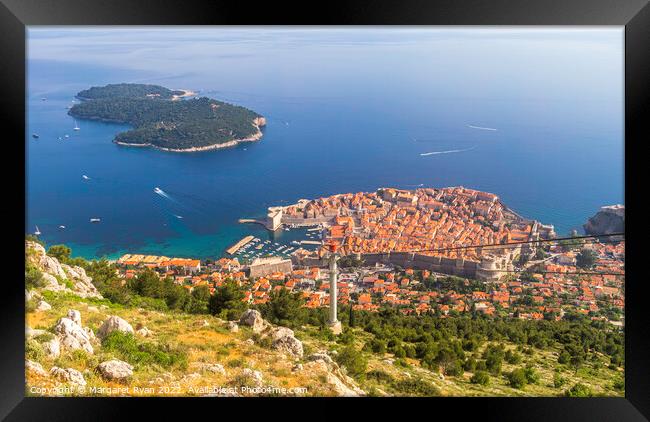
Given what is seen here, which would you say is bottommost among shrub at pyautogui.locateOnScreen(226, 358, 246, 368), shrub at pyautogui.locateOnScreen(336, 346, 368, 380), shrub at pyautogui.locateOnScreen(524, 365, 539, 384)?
shrub at pyautogui.locateOnScreen(524, 365, 539, 384)

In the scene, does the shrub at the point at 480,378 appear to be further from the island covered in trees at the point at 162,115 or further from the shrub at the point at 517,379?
the island covered in trees at the point at 162,115

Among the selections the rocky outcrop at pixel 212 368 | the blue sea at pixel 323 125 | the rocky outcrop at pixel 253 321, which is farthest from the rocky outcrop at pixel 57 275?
the blue sea at pixel 323 125

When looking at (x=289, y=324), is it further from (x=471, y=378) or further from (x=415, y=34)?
(x=415, y=34)

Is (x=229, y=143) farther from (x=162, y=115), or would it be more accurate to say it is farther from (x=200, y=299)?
(x=200, y=299)

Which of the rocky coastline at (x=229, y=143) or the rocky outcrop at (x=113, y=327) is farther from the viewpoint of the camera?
the rocky coastline at (x=229, y=143)

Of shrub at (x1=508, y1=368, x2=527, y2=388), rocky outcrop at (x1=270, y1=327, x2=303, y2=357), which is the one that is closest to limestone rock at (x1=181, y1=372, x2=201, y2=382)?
rocky outcrop at (x1=270, y1=327, x2=303, y2=357)

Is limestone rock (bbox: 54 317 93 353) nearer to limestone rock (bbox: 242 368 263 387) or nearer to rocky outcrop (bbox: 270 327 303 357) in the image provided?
limestone rock (bbox: 242 368 263 387)

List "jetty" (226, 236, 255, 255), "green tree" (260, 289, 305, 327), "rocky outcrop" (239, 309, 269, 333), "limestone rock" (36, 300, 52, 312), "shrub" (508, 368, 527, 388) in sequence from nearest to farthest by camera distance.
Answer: "limestone rock" (36, 300, 52, 312), "rocky outcrop" (239, 309, 269, 333), "shrub" (508, 368, 527, 388), "green tree" (260, 289, 305, 327), "jetty" (226, 236, 255, 255)
